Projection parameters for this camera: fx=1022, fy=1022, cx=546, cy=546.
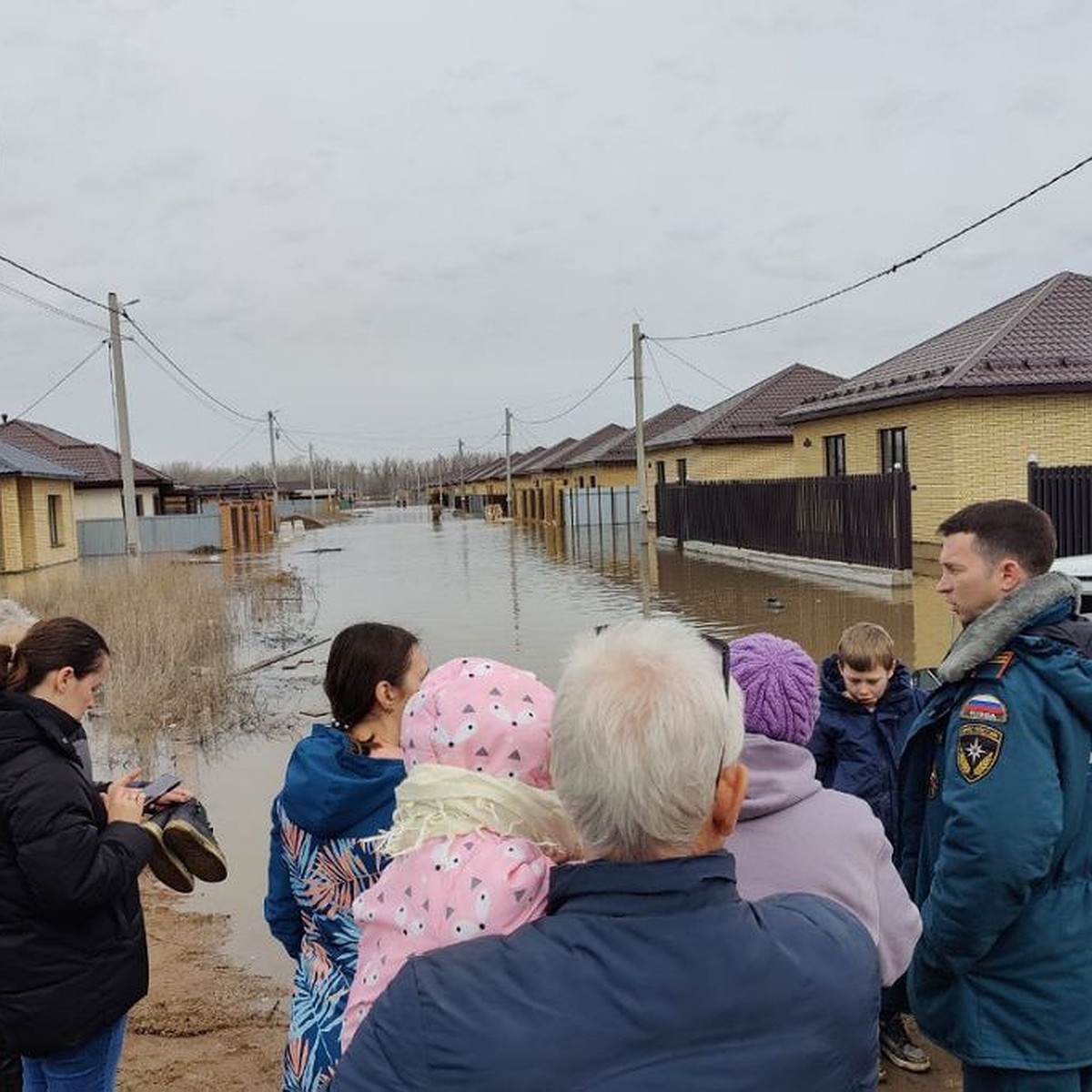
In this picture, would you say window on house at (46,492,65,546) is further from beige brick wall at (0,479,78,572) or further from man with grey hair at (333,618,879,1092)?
man with grey hair at (333,618,879,1092)

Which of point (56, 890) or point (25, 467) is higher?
point (25, 467)

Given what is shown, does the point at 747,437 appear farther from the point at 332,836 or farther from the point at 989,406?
the point at 332,836

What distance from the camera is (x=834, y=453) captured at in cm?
2322

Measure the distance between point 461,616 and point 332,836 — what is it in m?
13.3

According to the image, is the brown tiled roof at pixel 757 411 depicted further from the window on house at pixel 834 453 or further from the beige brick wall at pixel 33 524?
Result: the beige brick wall at pixel 33 524

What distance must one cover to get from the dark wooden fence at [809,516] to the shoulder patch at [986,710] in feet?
50.0

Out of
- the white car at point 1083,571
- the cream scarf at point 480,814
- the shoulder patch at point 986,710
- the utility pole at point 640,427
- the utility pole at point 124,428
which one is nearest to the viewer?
the cream scarf at point 480,814

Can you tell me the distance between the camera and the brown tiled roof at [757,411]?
32219mm

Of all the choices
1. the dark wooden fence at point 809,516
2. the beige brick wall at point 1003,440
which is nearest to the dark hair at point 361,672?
the dark wooden fence at point 809,516

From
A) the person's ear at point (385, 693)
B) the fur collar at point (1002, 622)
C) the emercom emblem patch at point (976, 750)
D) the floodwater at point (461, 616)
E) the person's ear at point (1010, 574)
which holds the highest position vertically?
the person's ear at point (1010, 574)

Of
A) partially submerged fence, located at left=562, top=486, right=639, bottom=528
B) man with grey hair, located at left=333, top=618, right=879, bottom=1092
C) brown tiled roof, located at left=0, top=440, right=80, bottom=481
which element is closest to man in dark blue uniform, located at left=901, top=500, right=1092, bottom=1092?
man with grey hair, located at left=333, top=618, right=879, bottom=1092

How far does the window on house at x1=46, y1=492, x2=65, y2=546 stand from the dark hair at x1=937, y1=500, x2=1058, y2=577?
30.8m

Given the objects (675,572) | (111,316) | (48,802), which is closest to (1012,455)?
(675,572)

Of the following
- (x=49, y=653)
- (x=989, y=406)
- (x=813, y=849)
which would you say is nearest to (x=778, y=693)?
(x=813, y=849)
